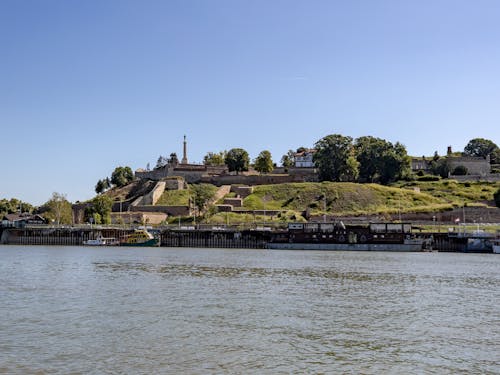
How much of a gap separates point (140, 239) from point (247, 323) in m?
76.0

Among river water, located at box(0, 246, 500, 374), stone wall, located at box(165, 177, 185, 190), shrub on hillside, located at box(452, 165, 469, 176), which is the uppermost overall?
shrub on hillside, located at box(452, 165, 469, 176)

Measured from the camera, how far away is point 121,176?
15238 centimetres

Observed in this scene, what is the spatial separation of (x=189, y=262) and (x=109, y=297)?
2795 centimetres

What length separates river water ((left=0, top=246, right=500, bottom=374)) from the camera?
70.0ft

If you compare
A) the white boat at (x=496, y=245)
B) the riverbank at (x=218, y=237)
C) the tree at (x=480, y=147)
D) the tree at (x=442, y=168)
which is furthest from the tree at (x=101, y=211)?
the tree at (x=480, y=147)

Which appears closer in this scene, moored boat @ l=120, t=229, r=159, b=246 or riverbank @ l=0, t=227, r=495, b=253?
riverbank @ l=0, t=227, r=495, b=253

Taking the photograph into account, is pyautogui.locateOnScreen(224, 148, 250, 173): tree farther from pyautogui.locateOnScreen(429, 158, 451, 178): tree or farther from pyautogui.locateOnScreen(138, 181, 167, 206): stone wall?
pyautogui.locateOnScreen(429, 158, 451, 178): tree

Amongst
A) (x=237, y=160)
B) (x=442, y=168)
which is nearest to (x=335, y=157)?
(x=237, y=160)

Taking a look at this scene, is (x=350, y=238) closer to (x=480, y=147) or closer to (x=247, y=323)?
(x=247, y=323)

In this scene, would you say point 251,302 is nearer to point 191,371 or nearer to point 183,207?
point 191,371

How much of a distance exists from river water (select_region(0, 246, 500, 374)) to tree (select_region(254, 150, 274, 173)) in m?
94.3

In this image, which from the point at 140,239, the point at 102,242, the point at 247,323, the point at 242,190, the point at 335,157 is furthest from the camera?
the point at 335,157

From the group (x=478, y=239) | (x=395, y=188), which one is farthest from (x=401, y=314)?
(x=395, y=188)

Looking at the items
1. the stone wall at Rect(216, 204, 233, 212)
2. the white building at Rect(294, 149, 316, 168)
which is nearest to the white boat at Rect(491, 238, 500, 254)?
the stone wall at Rect(216, 204, 233, 212)
